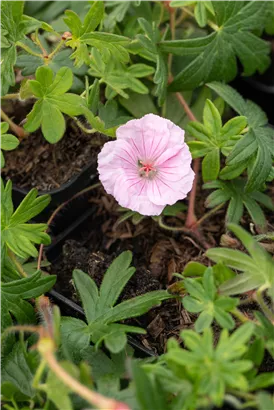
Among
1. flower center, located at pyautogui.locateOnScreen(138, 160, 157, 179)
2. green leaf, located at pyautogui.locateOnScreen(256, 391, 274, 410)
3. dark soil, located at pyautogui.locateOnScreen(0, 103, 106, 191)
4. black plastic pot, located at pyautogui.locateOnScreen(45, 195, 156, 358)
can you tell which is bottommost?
black plastic pot, located at pyautogui.locateOnScreen(45, 195, 156, 358)

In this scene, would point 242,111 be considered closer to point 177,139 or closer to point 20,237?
point 177,139

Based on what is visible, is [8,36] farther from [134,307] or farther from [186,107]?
[134,307]

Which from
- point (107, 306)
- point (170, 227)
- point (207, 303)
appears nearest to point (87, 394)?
point (207, 303)

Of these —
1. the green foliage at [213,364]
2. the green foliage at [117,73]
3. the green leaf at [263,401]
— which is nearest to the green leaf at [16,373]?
the green foliage at [213,364]

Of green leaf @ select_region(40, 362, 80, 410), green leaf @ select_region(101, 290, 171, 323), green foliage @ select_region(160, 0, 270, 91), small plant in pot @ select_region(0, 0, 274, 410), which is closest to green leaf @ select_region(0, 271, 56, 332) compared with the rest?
small plant in pot @ select_region(0, 0, 274, 410)

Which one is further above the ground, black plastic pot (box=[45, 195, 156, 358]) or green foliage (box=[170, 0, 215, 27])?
green foliage (box=[170, 0, 215, 27])

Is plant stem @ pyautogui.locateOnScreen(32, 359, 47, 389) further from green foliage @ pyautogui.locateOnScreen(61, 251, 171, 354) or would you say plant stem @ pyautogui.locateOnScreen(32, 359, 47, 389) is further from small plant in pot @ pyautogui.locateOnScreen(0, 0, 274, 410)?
green foliage @ pyautogui.locateOnScreen(61, 251, 171, 354)
